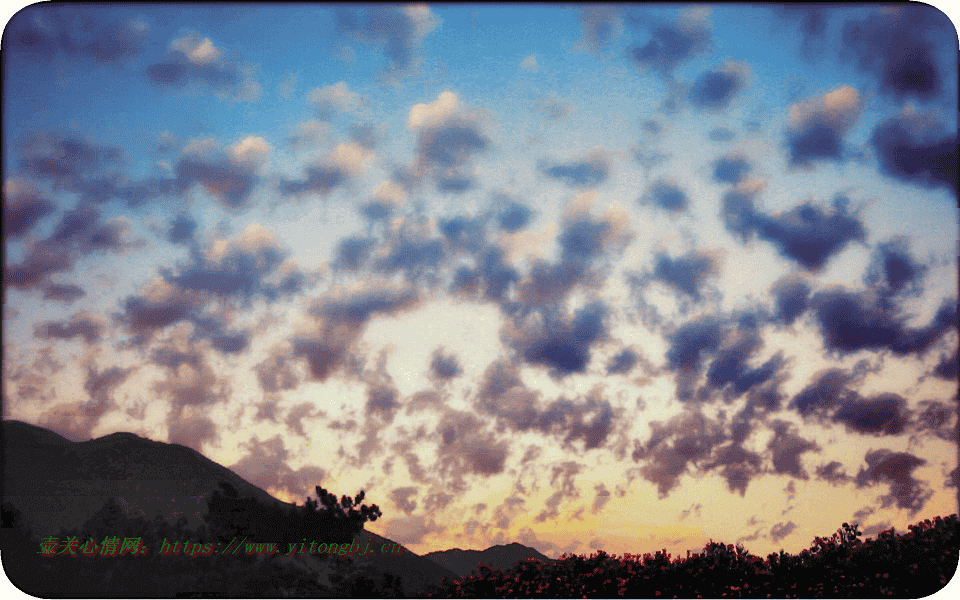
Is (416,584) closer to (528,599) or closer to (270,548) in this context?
(528,599)

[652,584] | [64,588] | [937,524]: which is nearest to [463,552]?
[652,584]

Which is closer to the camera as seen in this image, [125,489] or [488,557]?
[488,557]

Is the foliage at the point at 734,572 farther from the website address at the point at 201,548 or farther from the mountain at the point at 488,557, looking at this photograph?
the website address at the point at 201,548

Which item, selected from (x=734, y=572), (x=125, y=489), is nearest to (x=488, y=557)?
(x=734, y=572)

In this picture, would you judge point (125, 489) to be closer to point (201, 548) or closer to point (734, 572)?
point (201, 548)

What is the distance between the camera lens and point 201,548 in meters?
20.5

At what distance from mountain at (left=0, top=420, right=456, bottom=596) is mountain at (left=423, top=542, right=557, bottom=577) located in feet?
1.82

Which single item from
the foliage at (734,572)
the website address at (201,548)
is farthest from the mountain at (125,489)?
the foliage at (734,572)

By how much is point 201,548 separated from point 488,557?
9.18 m

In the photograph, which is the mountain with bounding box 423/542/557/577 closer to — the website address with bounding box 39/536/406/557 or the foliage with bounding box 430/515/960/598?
the foliage with bounding box 430/515/960/598

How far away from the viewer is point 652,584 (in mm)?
19891

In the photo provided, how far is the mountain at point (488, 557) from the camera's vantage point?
19.8 m

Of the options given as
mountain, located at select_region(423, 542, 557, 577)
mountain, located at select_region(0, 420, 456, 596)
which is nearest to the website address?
mountain, located at select_region(0, 420, 456, 596)

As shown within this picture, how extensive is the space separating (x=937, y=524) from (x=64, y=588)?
26.5m
